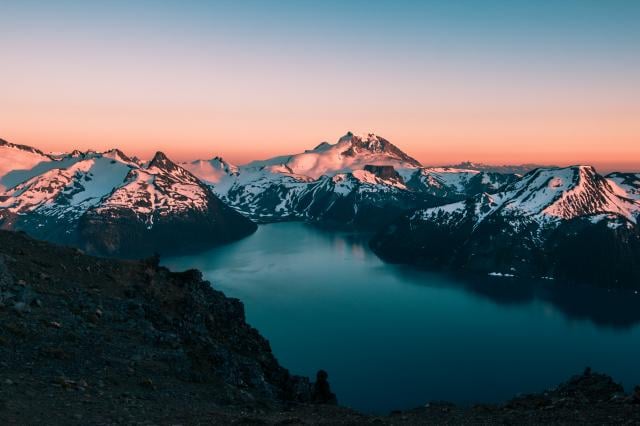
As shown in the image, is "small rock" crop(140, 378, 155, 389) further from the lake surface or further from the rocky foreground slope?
the lake surface

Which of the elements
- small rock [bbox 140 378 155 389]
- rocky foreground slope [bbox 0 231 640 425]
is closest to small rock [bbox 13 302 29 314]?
rocky foreground slope [bbox 0 231 640 425]

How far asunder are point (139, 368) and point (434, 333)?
102 meters

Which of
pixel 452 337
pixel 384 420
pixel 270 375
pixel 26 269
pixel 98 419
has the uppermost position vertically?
pixel 26 269

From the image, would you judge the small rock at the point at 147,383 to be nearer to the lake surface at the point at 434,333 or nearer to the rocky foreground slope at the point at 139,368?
the rocky foreground slope at the point at 139,368

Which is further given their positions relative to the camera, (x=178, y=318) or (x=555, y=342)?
(x=555, y=342)

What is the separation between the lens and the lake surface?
89.8m

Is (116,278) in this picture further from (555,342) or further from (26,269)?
(555,342)

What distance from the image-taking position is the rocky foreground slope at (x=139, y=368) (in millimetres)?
22250

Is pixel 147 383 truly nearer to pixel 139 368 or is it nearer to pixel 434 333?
pixel 139 368

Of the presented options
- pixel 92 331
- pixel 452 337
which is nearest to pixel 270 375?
pixel 92 331

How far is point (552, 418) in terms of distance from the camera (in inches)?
909

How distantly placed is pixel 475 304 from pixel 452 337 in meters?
39.6

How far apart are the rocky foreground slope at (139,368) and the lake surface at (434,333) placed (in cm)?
4538

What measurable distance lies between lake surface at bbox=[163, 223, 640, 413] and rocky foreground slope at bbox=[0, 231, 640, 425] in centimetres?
4538
